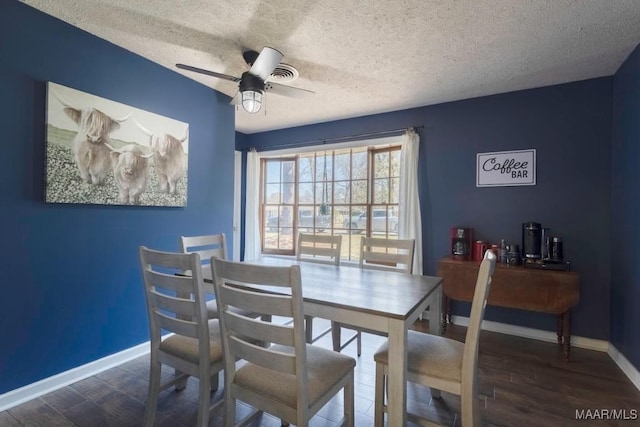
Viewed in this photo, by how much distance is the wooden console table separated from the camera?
8.41ft

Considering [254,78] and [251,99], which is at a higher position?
[254,78]

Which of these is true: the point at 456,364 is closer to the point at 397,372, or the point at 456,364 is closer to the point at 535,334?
the point at 397,372

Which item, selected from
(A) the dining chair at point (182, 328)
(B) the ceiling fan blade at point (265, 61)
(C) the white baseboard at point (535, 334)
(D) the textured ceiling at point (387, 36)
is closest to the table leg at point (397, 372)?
(A) the dining chair at point (182, 328)

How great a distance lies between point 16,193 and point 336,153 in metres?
3.46

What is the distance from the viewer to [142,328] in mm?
2646

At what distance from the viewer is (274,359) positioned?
123 centimetres

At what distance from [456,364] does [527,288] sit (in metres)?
1.74

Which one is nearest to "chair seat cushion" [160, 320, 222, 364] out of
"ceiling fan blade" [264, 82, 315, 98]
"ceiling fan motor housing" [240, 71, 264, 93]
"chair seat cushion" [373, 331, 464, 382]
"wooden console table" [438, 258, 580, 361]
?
"chair seat cushion" [373, 331, 464, 382]

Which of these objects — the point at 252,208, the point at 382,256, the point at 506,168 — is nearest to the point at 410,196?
the point at 506,168

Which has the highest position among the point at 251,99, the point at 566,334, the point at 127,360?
the point at 251,99

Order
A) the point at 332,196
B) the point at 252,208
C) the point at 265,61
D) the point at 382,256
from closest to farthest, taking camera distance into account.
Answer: the point at 265,61
the point at 382,256
the point at 332,196
the point at 252,208

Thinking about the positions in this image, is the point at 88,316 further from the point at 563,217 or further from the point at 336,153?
the point at 563,217

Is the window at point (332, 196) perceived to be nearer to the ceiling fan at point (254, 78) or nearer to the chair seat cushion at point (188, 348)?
the ceiling fan at point (254, 78)

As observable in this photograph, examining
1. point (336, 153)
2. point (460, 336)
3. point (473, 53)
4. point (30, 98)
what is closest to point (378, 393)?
point (460, 336)
